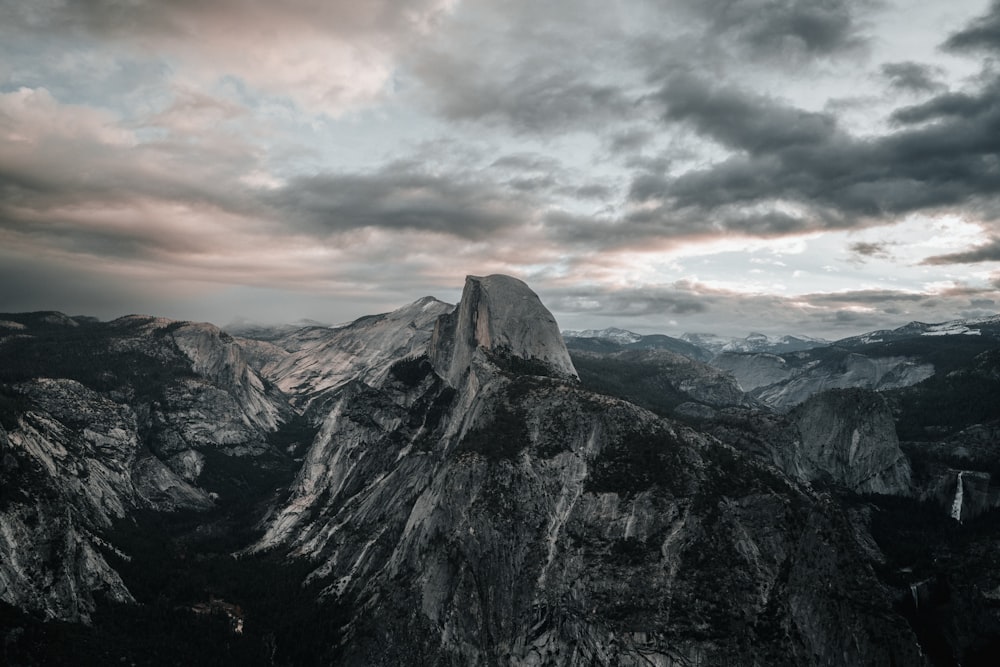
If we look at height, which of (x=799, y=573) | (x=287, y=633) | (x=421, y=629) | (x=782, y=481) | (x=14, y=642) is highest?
(x=782, y=481)

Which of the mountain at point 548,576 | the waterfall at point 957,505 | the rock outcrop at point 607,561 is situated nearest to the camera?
the rock outcrop at point 607,561

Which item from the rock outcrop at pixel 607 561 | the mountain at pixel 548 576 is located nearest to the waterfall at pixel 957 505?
the mountain at pixel 548 576

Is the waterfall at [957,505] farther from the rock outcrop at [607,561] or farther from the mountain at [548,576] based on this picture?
the rock outcrop at [607,561]

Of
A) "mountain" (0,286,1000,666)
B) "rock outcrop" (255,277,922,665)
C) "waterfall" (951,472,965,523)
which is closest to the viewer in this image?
"rock outcrop" (255,277,922,665)

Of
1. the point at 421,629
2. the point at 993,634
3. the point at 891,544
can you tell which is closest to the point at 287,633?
the point at 421,629

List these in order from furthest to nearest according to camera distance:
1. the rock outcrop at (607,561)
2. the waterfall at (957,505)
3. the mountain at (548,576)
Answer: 1. the waterfall at (957,505)
2. the mountain at (548,576)
3. the rock outcrop at (607,561)

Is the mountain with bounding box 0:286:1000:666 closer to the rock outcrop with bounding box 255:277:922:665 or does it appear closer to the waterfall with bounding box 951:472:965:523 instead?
the rock outcrop with bounding box 255:277:922:665

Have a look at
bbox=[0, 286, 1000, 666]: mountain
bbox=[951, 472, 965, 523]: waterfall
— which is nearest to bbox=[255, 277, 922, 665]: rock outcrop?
bbox=[0, 286, 1000, 666]: mountain

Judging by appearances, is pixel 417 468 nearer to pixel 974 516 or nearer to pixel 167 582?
pixel 167 582

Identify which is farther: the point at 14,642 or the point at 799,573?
the point at 799,573

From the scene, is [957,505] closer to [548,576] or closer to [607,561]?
[607,561]

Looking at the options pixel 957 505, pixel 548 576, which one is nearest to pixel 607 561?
pixel 548 576
